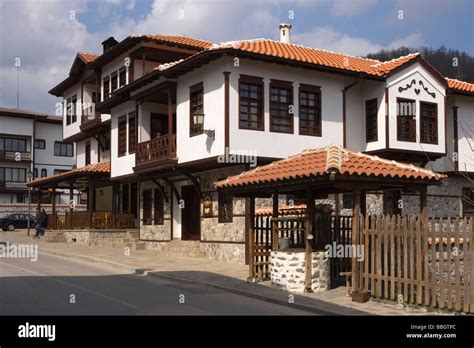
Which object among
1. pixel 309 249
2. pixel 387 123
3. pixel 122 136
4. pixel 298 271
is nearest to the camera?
pixel 309 249

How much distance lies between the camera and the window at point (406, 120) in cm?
2325

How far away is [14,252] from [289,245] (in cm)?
1443

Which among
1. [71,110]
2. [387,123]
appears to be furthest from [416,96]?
[71,110]

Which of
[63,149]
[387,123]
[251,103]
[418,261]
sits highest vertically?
[63,149]

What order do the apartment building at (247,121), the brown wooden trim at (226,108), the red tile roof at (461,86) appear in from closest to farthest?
the brown wooden trim at (226,108)
the apartment building at (247,121)
the red tile roof at (461,86)

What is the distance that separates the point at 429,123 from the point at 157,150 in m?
11.0

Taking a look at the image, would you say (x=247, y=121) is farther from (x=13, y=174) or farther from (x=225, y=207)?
(x=13, y=174)

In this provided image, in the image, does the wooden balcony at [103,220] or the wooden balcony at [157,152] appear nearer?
the wooden balcony at [157,152]

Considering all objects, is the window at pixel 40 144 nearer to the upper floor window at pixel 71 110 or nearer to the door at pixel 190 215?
the upper floor window at pixel 71 110

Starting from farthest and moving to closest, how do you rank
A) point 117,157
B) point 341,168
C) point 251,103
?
1. point 117,157
2. point 251,103
3. point 341,168

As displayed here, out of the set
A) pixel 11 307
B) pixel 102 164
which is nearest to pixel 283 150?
pixel 11 307

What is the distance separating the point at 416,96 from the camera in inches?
936

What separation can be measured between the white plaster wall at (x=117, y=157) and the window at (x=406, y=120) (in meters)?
11.3

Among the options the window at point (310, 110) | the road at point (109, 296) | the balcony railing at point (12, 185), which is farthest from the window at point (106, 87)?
the balcony railing at point (12, 185)
